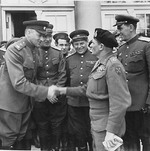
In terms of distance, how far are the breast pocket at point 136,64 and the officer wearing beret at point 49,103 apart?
95 cm

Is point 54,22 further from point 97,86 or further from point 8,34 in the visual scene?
point 97,86

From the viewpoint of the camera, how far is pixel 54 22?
8.12 metres

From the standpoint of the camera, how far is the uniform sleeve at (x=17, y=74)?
11.3 feet

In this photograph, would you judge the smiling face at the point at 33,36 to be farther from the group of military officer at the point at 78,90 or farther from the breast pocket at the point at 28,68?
the breast pocket at the point at 28,68

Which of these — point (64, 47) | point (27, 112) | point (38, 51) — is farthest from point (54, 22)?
point (27, 112)

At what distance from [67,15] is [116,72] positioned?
5692 millimetres

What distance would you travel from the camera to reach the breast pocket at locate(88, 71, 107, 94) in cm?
289

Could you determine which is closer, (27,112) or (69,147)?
(27,112)

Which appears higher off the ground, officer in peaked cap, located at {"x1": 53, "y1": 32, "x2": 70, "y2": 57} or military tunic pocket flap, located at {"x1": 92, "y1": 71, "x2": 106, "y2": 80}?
officer in peaked cap, located at {"x1": 53, "y1": 32, "x2": 70, "y2": 57}

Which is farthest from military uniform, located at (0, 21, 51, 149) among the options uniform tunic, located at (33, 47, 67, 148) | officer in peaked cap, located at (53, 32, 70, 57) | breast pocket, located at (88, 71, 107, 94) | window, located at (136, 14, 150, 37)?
window, located at (136, 14, 150, 37)

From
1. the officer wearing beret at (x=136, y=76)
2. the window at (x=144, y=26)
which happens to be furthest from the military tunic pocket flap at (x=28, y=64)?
the window at (x=144, y=26)

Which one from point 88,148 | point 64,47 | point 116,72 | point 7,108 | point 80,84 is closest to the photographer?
point 116,72

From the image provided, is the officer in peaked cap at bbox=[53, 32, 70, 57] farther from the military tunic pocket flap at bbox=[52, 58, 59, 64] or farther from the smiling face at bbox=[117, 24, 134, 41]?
the smiling face at bbox=[117, 24, 134, 41]

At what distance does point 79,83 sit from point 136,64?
0.88 metres
